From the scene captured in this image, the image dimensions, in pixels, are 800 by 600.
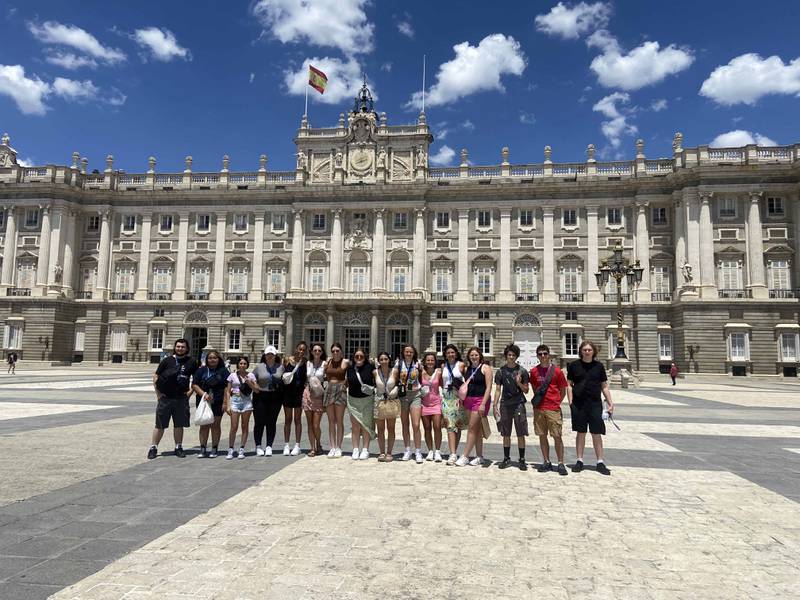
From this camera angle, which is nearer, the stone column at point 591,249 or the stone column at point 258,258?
the stone column at point 591,249

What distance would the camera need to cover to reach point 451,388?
8211 millimetres

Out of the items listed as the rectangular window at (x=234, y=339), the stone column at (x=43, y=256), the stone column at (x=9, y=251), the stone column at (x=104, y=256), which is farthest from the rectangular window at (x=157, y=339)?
the stone column at (x=9, y=251)

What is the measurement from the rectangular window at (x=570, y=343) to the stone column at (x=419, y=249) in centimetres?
1215

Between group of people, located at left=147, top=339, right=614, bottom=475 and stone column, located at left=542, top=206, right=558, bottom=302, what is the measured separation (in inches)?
1355

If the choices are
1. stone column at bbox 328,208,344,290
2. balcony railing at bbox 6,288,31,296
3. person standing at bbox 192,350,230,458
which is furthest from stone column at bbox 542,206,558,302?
balcony railing at bbox 6,288,31,296

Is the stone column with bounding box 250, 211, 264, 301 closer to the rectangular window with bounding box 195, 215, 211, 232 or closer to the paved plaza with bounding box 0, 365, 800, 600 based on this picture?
the rectangular window with bounding box 195, 215, 211, 232

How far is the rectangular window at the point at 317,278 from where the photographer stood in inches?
1734

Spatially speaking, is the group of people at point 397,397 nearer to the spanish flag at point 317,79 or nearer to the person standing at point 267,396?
the person standing at point 267,396

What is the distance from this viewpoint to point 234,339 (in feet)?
145

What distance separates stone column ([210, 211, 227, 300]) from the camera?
44781mm

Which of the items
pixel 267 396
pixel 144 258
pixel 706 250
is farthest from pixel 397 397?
pixel 144 258

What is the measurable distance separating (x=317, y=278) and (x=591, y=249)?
896 inches

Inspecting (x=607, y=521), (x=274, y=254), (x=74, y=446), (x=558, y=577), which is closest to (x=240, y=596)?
(x=558, y=577)

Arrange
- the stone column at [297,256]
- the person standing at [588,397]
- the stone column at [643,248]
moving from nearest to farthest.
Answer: the person standing at [588,397]
the stone column at [643,248]
the stone column at [297,256]
